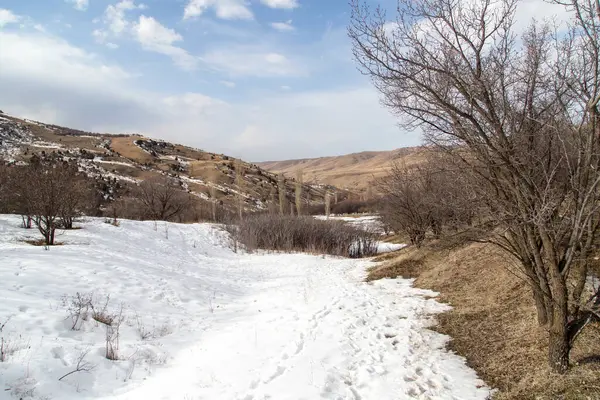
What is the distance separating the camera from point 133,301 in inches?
315

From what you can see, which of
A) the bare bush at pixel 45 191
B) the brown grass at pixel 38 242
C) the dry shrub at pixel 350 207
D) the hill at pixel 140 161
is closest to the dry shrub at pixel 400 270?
the brown grass at pixel 38 242

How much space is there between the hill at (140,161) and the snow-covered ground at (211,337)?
33.4 m

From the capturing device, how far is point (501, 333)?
6145 mm

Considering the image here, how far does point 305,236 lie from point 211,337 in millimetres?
17233

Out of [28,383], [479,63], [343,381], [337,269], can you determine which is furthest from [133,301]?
[337,269]

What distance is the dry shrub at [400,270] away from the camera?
1292cm

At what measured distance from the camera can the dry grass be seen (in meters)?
4.04

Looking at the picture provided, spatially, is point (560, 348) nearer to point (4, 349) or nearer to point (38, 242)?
point (4, 349)

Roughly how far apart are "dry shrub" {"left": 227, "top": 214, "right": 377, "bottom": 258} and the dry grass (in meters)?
12.2

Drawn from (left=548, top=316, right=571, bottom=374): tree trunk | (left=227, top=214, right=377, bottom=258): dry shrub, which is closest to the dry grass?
(left=548, top=316, right=571, bottom=374): tree trunk

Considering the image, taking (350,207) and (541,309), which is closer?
(541,309)

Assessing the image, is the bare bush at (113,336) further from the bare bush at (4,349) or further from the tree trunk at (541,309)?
the tree trunk at (541,309)

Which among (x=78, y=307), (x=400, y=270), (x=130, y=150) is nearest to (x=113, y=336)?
(x=78, y=307)

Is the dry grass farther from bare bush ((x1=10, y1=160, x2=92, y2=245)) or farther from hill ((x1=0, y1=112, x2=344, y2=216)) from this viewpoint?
hill ((x1=0, y1=112, x2=344, y2=216))
